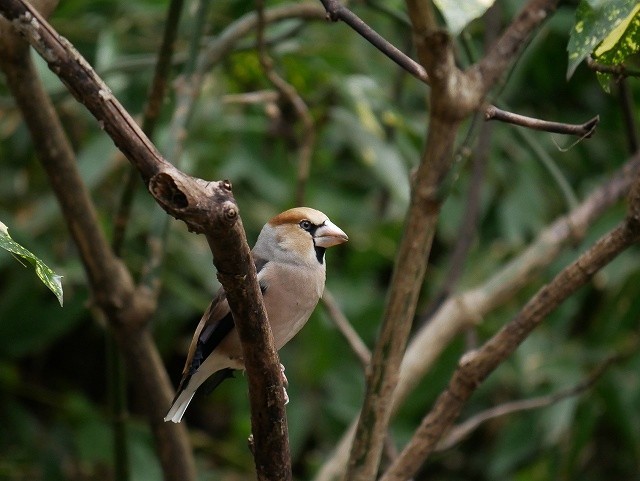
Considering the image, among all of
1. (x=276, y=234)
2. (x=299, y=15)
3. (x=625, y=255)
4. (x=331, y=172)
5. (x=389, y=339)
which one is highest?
(x=331, y=172)

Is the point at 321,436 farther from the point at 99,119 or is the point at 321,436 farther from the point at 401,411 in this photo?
the point at 99,119

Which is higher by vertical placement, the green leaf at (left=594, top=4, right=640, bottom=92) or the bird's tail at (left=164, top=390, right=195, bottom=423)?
the green leaf at (left=594, top=4, right=640, bottom=92)

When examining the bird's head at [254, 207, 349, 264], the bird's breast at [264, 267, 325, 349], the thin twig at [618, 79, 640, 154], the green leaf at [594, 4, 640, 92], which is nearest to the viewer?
the green leaf at [594, 4, 640, 92]

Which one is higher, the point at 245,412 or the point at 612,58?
the point at 245,412

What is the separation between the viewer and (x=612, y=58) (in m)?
1.52

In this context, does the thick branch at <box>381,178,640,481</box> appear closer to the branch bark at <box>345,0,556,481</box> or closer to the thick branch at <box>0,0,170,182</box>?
the branch bark at <box>345,0,556,481</box>

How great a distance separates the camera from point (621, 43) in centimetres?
150

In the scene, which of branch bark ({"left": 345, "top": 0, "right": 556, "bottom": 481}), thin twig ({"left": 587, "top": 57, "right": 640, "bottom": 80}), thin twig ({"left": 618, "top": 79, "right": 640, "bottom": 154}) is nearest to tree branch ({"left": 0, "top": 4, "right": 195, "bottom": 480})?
branch bark ({"left": 345, "top": 0, "right": 556, "bottom": 481})

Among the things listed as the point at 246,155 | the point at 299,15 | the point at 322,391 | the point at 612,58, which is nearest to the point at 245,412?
the point at 322,391

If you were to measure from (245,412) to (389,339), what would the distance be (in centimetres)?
187

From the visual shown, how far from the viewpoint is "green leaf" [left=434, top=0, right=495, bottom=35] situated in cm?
119

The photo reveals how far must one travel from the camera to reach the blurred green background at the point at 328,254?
3.23 meters

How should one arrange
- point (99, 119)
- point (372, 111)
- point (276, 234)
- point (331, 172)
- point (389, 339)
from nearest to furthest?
point (99, 119) → point (389, 339) → point (276, 234) → point (372, 111) → point (331, 172)

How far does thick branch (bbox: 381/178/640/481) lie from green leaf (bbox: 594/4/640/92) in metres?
0.28
